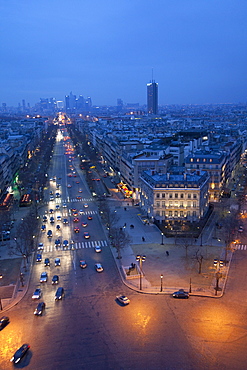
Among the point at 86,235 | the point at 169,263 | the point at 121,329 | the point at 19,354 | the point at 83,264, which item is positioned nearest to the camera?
the point at 19,354

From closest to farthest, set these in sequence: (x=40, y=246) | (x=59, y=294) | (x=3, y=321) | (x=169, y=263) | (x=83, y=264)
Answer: (x=3, y=321)
(x=59, y=294)
(x=83, y=264)
(x=169, y=263)
(x=40, y=246)

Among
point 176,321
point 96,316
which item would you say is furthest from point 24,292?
point 176,321

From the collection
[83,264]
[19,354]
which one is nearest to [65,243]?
[83,264]

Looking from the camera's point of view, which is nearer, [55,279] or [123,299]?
[123,299]

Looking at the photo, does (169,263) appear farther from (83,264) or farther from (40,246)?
(40,246)

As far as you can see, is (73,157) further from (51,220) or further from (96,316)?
(96,316)

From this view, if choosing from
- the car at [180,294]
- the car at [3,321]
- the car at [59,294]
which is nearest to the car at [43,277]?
the car at [59,294]

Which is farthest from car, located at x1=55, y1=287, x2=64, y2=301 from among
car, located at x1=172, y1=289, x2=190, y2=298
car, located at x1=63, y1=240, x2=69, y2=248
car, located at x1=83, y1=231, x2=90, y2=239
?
car, located at x1=83, y1=231, x2=90, y2=239
